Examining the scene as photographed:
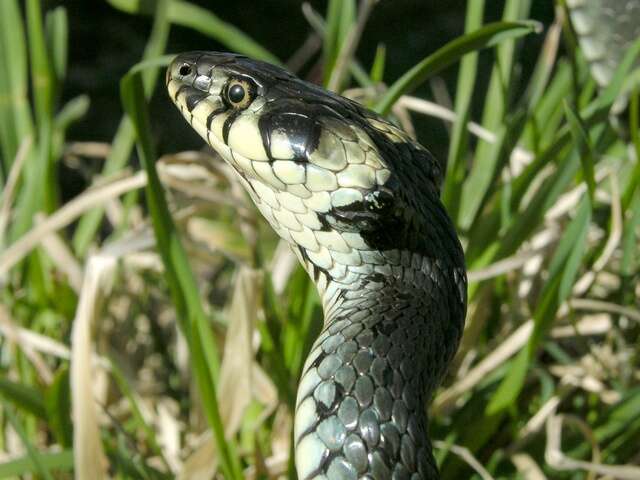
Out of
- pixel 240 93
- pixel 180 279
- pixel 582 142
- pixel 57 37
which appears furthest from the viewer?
pixel 57 37

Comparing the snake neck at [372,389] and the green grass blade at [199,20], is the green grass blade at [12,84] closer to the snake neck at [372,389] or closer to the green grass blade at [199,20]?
the green grass blade at [199,20]

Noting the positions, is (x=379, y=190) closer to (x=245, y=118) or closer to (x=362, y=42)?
(x=245, y=118)

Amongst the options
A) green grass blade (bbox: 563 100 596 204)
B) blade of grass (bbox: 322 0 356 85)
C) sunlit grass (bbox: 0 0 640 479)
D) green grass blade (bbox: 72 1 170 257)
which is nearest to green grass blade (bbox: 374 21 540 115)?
sunlit grass (bbox: 0 0 640 479)

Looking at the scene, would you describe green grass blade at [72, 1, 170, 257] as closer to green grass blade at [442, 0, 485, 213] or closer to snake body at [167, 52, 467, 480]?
green grass blade at [442, 0, 485, 213]

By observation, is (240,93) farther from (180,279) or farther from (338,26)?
(338,26)

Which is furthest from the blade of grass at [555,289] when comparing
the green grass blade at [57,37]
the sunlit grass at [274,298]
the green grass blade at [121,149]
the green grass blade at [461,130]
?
the green grass blade at [57,37]

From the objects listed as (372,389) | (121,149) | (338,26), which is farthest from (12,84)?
(372,389)

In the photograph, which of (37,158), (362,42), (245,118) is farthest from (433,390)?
(362,42)
